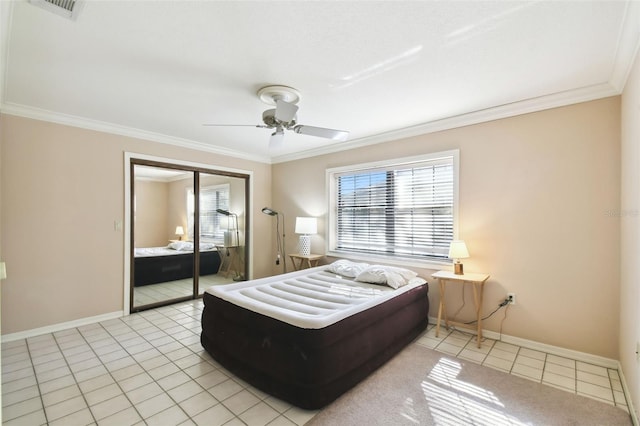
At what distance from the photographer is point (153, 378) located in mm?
2375

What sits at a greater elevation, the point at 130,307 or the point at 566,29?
the point at 566,29

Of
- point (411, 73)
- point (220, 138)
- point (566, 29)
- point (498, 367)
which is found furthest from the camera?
point (220, 138)

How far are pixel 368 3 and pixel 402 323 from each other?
263 cm

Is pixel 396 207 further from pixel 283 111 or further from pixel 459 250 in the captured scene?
pixel 283 111

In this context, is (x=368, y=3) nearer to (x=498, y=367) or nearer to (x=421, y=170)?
(x=421, y=170)

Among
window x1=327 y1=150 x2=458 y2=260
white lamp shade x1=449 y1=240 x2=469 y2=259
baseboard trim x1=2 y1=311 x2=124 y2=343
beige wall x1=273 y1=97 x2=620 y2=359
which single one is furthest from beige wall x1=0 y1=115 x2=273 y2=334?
beige wall x1=273 y1=97 x2=620 y2=359

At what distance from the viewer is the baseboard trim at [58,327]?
10.1ft

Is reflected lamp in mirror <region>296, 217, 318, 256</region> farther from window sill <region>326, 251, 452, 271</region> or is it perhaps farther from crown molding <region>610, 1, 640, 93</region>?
crown molding <region>610, 1, 640, 93</region>

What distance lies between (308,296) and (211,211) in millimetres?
2725

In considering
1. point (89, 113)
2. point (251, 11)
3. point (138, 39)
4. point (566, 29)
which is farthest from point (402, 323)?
point (89, 113)

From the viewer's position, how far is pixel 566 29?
1.83 meters

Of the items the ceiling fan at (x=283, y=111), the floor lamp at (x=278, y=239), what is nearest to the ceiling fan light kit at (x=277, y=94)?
the ceiling fan at (x=283, y=111)

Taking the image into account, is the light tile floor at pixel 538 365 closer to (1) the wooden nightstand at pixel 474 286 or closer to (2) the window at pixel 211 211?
(1) the wooden nightstand at pixel 474 286

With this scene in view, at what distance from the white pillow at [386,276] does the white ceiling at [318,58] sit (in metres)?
1.80
